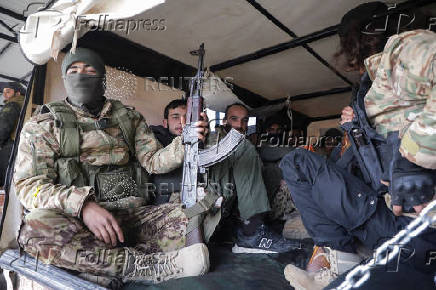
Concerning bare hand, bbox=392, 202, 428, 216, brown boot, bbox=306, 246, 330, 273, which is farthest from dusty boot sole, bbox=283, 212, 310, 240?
bare hand, bbox=392, 202, 428, 216

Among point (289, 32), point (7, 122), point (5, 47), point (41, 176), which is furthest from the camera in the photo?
point (7, 122)

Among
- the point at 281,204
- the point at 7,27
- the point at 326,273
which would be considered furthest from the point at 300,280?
the point at 7,27

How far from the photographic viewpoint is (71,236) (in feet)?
4.62

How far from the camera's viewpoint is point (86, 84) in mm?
1883

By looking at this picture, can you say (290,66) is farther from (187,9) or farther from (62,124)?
(62,124)

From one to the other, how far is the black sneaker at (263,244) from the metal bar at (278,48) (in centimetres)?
167

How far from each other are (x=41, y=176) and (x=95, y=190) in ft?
0.95

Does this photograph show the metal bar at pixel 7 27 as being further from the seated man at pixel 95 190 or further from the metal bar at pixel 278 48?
the metal bar at pixel 278 48

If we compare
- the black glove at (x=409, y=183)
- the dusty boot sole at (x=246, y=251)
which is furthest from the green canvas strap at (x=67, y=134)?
the black glove at (x=409, y=183)

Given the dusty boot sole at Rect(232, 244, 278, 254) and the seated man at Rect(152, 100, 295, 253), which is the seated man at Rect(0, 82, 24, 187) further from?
the dusty boot sole at Rect(232, 244, 278, 254)

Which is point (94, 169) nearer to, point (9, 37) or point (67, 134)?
point (67, 134)

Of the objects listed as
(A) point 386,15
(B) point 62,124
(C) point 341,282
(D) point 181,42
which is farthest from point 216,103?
(C) point 341,282

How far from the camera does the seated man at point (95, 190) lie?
4.61ft

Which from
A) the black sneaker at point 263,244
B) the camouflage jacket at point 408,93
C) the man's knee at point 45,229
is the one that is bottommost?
the black sneaker at point 263,244
